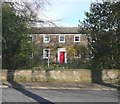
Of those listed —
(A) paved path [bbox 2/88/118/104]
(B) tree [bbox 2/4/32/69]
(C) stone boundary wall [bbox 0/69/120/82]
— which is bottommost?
(A) paved path [bbox 2/88/118/104]

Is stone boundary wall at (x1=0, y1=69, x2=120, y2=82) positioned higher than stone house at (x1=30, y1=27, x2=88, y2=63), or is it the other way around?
stone house at (x1=30, y1=27, x2=88, y2=63)

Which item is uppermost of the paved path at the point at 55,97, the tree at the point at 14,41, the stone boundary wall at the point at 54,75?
the tree at the point at 14,41

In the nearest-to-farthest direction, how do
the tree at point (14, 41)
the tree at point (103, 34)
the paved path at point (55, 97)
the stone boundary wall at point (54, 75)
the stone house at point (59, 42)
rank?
the paved path at point (55, 97), the stone boundary wall at point (54, 75), the tree at point (103, 34), the tree at point (14, 41), the stone house at point (59, 42)

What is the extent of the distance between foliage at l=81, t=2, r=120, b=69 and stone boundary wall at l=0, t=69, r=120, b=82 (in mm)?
1688

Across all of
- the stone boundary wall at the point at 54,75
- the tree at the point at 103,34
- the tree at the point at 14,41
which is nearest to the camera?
the stone boundary wall at the point at 54,75

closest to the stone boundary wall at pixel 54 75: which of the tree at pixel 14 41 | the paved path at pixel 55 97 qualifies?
the tree at pixel 14 41

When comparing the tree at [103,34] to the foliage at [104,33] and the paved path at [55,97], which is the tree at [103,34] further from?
the paved path at [55,97]

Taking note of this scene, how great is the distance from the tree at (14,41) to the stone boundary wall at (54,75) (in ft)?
8.14

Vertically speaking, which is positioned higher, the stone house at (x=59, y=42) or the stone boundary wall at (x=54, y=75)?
the stone house at (x=59, y=42)

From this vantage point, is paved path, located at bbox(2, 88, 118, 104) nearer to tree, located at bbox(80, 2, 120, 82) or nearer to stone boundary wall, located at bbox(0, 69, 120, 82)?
stone boundary wall, located at bbox(0, 69, 120, 82)

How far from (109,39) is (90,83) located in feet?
13.4

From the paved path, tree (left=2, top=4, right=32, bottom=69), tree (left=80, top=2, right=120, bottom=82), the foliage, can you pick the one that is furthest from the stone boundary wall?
the paved path

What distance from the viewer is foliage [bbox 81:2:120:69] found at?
22.1 meters

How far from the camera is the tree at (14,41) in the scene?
22703mm
